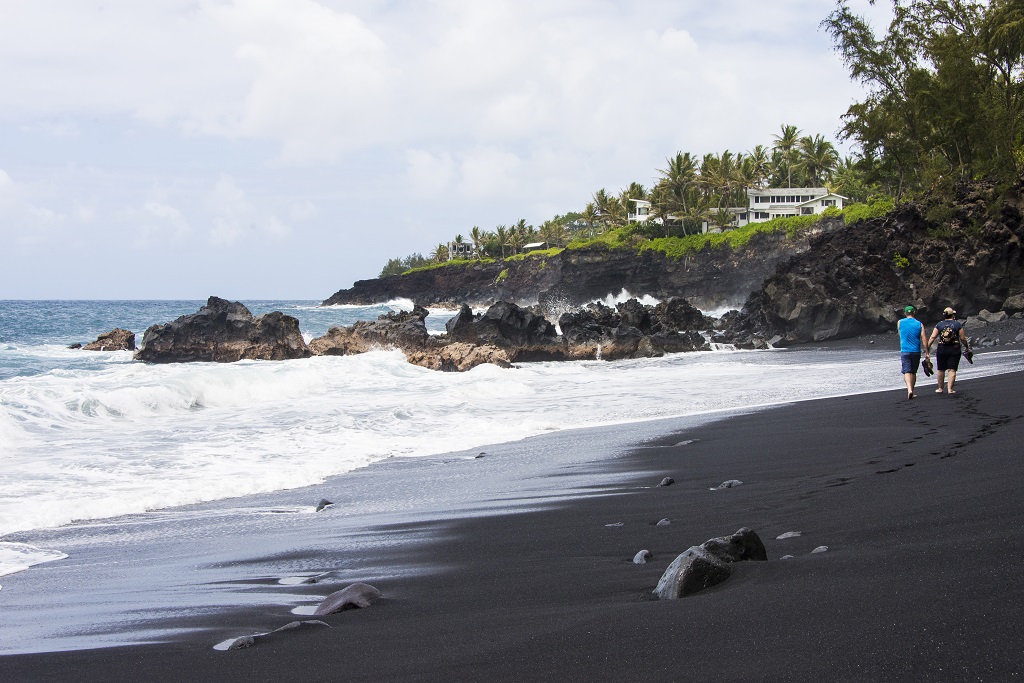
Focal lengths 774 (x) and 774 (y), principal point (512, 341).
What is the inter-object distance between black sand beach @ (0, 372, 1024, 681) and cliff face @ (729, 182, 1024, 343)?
30.1 m

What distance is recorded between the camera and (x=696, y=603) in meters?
3.19

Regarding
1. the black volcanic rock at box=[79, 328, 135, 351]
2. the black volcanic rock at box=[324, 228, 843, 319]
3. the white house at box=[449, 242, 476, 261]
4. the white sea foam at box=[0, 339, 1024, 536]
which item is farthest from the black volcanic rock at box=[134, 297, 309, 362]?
the white house at box=[449, 242, 476, 261]

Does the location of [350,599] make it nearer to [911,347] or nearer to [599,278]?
[911,347]

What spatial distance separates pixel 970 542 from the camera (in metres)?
3.34

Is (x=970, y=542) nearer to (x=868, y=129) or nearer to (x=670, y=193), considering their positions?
(x=868, y=129)

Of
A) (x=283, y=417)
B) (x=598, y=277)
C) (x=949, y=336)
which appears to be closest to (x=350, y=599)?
(x=949, y=336)

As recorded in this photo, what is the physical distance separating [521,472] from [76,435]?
336 inches

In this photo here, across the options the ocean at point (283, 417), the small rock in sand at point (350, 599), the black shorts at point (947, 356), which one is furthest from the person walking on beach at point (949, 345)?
the small rock in sand at point (350, 599)

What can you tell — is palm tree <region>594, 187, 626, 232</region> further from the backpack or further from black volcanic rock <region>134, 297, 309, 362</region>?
the backpack

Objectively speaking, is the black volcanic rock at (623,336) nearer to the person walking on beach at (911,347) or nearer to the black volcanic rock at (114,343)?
the person walking on beach at (911,347)

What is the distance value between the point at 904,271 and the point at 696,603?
37.8m

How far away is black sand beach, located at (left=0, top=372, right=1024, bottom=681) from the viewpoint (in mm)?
2498

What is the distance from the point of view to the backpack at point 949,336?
11922 millimetres

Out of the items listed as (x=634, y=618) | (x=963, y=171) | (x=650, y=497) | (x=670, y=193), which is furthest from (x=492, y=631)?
(x=670, y=193)
